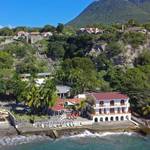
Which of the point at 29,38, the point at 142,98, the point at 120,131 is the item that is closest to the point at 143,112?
the point at 142,98

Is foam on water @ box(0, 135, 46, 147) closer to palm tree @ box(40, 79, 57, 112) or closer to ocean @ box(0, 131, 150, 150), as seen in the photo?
ocean @ box(0, 131, 150, 150)

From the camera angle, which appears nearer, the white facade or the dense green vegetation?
the white facade

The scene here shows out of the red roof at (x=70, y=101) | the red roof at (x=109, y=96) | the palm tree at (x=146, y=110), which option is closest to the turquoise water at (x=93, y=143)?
the red roof at (x=109, y=96)

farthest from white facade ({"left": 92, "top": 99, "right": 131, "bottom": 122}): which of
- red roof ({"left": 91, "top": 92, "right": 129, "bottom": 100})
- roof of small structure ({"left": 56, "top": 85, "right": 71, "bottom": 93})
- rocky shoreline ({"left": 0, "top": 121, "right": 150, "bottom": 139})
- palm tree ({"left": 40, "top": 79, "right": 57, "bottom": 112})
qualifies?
roof of small structure ({"left": 56, "top": 85, "right": 71, "bottom": 93})

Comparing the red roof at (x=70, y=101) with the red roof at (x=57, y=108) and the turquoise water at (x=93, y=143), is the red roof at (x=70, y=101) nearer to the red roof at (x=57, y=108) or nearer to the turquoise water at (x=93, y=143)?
the red roof at (x=57, y=108)

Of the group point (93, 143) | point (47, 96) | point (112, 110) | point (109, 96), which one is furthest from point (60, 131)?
point (109, 96)

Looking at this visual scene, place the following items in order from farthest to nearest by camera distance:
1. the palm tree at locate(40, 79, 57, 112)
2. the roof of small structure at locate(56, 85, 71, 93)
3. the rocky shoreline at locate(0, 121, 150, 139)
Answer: the roof of small structure at locate(56, 85, 71, 93)
the palm tree at locate(40, 79, 57, 112)
the rocky shoreline at locate(0, 121, 150, 139)
